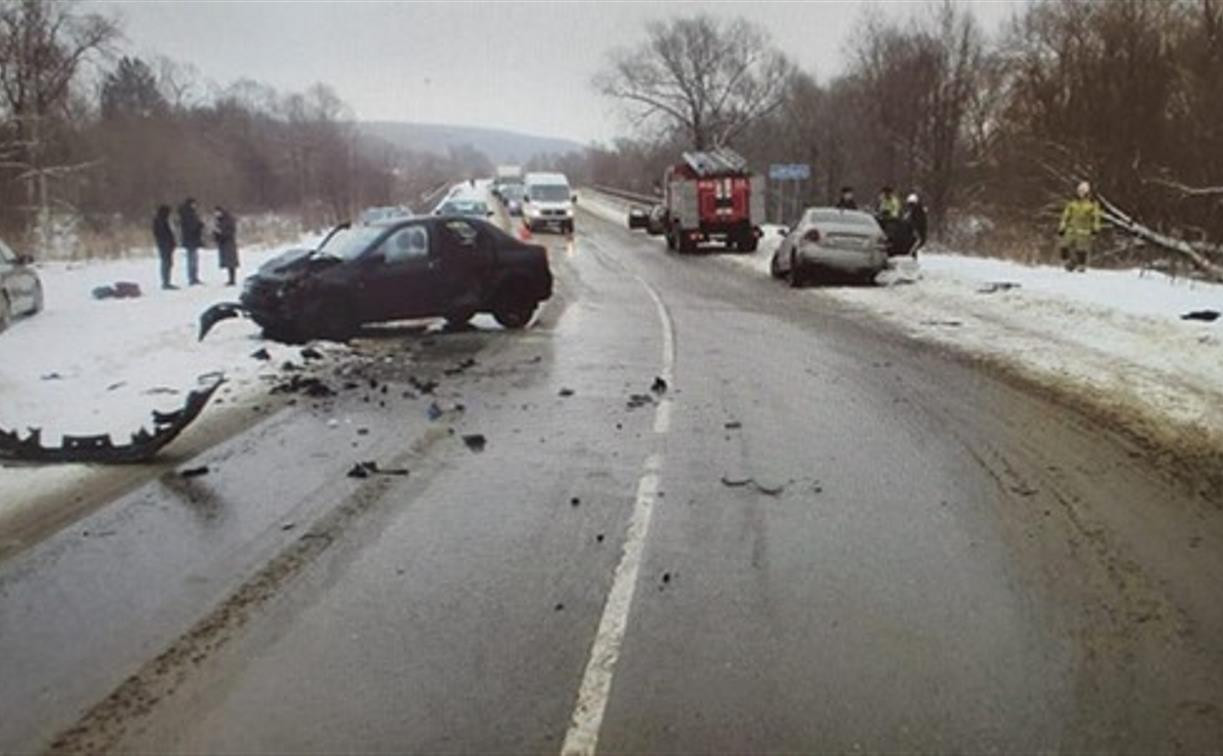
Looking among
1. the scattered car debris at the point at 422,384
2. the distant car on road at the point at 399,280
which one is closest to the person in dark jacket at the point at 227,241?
the distant car on road at the point at 399,280

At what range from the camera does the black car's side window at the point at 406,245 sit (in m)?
14.0

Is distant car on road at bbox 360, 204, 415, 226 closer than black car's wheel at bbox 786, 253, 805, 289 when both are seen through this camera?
Yes

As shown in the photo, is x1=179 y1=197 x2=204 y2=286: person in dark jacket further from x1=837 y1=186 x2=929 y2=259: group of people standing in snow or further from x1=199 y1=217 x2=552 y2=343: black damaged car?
x1=837 y1=186 x2=929 y2=259: group of people standing in snow

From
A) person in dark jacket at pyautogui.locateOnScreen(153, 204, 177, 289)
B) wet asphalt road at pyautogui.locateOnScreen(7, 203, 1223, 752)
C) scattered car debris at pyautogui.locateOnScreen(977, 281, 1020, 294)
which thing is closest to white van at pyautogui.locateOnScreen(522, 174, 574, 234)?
person in dark jacket at pyautogui.locateOnScreen(153, 204, 177, 289)

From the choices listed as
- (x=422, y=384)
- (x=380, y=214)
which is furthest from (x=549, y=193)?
(x=422, y=384)

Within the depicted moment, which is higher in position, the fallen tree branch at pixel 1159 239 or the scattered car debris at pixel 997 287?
the fallen tree branch at pixel 1159 239

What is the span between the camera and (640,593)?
4773 millimetres

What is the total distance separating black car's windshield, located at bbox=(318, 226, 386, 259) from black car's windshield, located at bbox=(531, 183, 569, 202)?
1185 inches

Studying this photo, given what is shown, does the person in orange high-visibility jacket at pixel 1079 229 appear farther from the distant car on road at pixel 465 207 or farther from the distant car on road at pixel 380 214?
the distant car on road at pixel 465 207

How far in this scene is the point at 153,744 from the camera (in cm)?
349

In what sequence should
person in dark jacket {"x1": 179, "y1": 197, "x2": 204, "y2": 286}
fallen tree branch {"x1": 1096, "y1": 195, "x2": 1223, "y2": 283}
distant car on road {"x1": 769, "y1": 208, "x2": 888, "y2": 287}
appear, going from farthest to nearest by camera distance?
fallen tree branch {"x1": 1096, "y1": 195, "x2": 1223, "y2": 283} → person in dark jacket {"x1": 179, "y1": 197, "x2": 204, "y2": 286} → distant car on road {"x1": 769, "y1": 208, "x2": 888, "y2": 287}

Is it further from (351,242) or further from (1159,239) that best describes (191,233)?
(1159,239)

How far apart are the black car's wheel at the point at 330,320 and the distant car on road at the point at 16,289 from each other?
4.97 m

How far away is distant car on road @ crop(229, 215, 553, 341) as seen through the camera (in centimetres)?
1320
